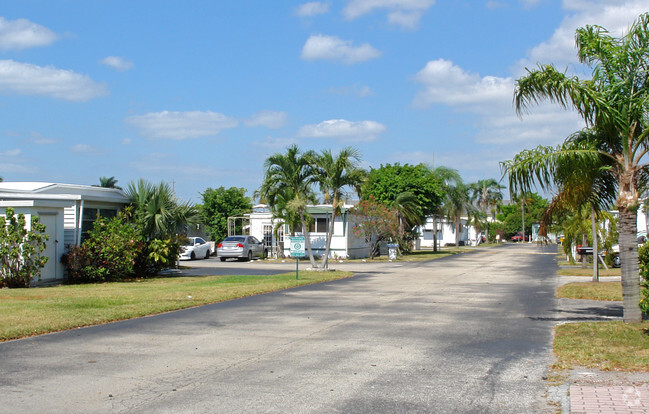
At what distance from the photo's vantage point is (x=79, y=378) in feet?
23.9

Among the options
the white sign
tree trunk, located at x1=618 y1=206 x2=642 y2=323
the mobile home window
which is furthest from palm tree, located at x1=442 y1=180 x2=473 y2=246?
tree trunk, located at x1=618 y1=206 x2=642 y2=323

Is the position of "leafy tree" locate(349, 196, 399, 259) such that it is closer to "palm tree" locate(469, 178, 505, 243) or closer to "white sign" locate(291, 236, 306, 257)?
"white sign" locate(291, 236, 306, 257)

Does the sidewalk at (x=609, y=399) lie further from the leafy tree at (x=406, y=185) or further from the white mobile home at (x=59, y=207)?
the leafy tree at (x=406, y=185)

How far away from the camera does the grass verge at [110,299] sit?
11297 millimetres

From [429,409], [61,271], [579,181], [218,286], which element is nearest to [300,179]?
[218,286]

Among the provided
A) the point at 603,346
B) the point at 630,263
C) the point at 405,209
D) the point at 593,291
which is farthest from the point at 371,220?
the point at 603,346

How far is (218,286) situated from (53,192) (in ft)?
25.1

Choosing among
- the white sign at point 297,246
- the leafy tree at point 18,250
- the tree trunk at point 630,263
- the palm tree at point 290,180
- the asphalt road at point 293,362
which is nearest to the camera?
the asphalt road at point 293,362

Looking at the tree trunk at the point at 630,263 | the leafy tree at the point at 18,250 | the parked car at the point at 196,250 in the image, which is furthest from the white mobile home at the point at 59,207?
the tree trunk at the point at 630,263

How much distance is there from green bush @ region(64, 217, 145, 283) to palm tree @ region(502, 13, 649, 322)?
47.8 feet

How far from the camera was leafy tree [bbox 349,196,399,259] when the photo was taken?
126 feet

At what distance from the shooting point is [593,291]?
17219 millimetres

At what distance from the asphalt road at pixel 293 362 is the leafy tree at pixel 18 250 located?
293 inches

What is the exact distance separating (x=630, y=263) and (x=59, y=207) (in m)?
16.7
